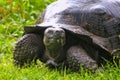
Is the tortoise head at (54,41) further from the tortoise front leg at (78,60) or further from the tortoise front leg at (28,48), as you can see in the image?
the tortoise front leg at (28,48)

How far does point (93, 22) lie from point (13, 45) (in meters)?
1.38

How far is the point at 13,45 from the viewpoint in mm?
5516

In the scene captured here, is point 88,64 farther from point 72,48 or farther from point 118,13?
point 118,13

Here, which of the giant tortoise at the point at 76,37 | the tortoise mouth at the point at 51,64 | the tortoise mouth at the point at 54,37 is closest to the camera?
the tortoise mouth at the point at 54,37

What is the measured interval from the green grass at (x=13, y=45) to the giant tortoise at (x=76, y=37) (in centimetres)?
12

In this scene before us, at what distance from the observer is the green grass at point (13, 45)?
13.3 ft

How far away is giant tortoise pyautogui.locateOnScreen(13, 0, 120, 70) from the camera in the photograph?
169 inches

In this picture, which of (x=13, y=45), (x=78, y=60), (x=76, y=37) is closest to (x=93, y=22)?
(x=76, y=37)

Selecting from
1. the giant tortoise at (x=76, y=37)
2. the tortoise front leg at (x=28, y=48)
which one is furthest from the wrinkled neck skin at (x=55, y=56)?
the tortoise front leg at (x=28, y=48)

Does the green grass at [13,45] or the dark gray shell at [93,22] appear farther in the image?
the dark gray shell at [93,22]

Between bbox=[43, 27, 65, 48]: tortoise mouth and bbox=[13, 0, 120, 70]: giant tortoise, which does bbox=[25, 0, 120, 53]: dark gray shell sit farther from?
bbox=[43, 27, 65, 48]: tortoise mouth

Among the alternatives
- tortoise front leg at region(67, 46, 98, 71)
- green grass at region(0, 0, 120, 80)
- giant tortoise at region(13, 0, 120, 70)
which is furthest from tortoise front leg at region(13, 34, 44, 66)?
tortoise front leg at region(67, 46, 98, 71)

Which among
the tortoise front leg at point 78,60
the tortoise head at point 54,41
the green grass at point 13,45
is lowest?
the green grass at point 13,45

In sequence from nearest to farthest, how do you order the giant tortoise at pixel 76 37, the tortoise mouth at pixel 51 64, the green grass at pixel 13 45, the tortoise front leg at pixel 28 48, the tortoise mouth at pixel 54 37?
the green grass at pixel 13 45 < the tortoise mouth at pixel 54 37 < the giant tortoise at pixel 76 37 < the tortoise mouth at pixel 51 64 < the tortoise front leg at pixel 28 48
